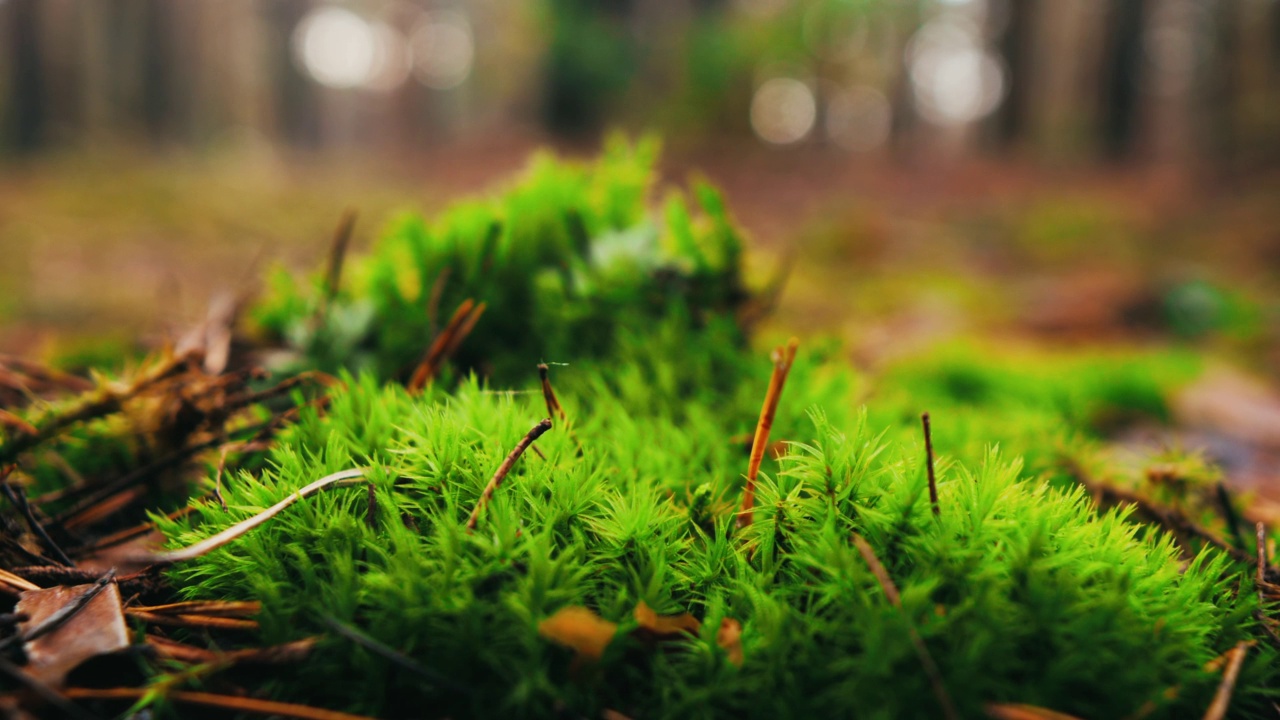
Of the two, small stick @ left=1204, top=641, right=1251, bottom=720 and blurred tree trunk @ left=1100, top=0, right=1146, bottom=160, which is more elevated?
blurred tree trunk @ left=1100, top=0, right=1146, bottom=160

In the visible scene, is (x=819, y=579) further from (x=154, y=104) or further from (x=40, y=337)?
(x=154, y=104)

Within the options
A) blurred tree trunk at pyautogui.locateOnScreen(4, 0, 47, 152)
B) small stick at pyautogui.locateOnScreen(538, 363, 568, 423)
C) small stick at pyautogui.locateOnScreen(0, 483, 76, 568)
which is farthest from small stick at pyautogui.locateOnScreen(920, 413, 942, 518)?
blurred tree trunk at pyautogui.locateOnScreen(4, 0, 47, 152)

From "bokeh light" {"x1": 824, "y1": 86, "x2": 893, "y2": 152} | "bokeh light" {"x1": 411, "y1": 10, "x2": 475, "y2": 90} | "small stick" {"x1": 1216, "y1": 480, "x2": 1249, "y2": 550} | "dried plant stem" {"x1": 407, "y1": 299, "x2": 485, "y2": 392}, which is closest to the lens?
"small stick" {"x1": 1216, "y1": 480, "x2": 1249, "y2": 550}

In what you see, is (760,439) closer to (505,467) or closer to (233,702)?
(505,467)

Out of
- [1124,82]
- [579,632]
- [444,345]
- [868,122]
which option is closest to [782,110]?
[1124,82]

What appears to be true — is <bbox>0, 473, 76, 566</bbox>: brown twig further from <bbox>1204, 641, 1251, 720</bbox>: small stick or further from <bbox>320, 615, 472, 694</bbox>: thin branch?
<bbox>1204, 641, 1251, 720</bbox>: small stick

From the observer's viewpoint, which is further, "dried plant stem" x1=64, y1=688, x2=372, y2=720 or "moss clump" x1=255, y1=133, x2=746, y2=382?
"moss clump" x1=255, y1=133, x2=746, y2=382

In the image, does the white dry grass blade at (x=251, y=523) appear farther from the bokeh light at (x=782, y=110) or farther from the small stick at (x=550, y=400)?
the bokeh light at (x=782, y=110)

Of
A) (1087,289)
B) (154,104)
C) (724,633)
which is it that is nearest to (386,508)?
(724,633)
